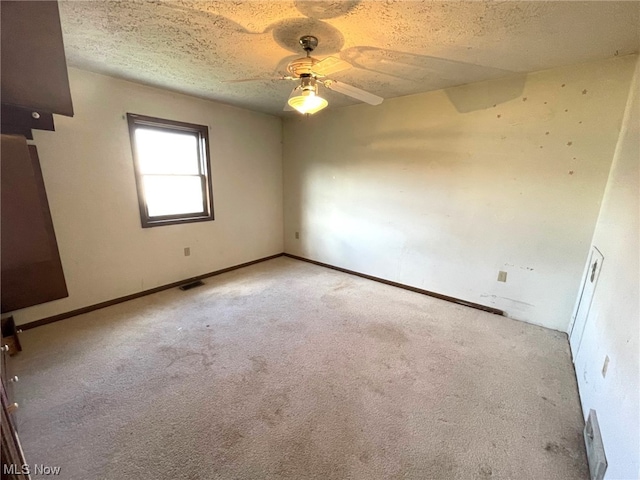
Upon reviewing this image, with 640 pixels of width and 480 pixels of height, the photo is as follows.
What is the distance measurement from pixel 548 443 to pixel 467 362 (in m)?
0.67

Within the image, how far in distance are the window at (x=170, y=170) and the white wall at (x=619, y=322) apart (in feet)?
12.9

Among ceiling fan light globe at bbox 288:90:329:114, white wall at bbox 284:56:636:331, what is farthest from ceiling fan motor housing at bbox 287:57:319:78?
white wall at bbox 284:56:636:331

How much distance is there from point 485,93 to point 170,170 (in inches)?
141

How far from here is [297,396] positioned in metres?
1.78

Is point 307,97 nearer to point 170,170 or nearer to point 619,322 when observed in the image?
point 619,322

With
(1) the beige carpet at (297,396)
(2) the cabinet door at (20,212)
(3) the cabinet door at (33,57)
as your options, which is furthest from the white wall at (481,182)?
(2) the cabinet door at (20,212)

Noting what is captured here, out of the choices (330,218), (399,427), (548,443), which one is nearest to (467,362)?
(548,443)

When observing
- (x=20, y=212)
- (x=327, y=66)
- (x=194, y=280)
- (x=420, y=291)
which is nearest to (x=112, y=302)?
(x=194, y=280)

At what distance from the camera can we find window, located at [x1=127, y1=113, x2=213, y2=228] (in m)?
3.04

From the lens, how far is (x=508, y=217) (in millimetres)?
A: 2719

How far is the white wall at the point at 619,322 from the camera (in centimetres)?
112

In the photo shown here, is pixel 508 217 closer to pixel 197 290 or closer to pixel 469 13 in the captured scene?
pixel 469 13

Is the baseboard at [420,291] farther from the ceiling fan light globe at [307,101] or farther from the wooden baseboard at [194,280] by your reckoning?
the ceiling fan light globe at [307,101]

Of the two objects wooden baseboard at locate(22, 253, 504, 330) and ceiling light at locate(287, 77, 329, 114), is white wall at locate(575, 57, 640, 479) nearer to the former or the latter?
wooden baseboard at locate(22, 253, 504, 330)
